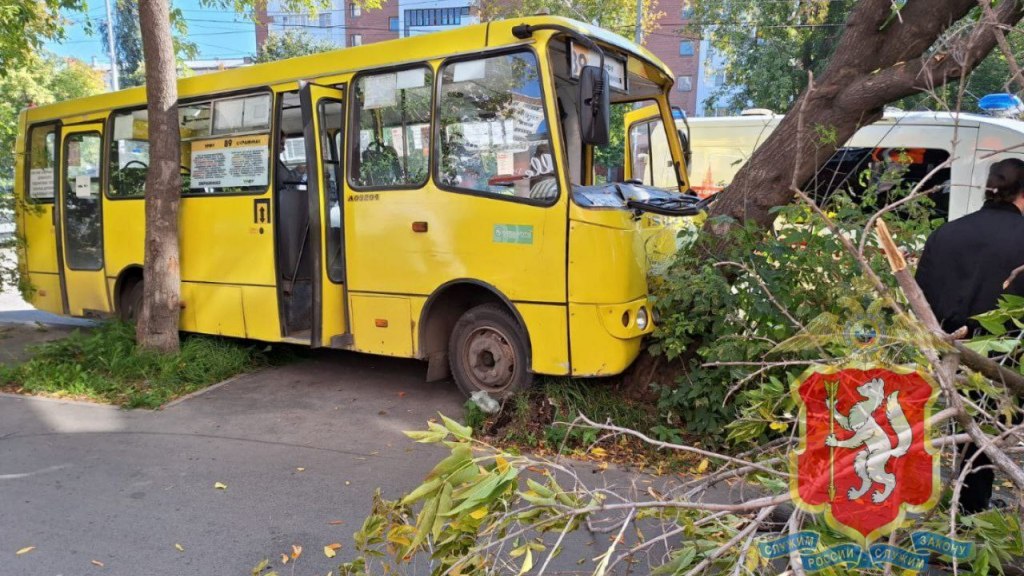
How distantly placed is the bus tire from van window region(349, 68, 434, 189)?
335 cm

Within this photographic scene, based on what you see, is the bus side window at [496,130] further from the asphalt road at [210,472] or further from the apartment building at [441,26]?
the apartment building at [441,26]

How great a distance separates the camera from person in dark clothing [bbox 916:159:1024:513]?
296 centimetres

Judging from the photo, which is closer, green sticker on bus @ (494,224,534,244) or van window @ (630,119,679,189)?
green sticker on bus @ (494,224,534,244)

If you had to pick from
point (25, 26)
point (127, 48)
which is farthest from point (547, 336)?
point (127, 48)

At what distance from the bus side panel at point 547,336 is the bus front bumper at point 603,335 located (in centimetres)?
6

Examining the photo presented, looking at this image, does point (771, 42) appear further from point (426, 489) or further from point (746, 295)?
point (426, 489)

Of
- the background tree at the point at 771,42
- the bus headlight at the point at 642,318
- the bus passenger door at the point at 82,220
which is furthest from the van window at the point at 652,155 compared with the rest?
the background tree at the point at 771,42

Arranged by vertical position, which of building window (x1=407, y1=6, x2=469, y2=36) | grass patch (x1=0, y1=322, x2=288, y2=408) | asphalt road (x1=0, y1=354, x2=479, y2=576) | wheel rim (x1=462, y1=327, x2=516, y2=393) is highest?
building window (x1=407, y1=6, x2=469, y2=36)

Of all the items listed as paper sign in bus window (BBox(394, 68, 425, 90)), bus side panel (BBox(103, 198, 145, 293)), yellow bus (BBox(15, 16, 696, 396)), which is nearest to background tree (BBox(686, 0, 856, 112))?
yellow bus (BBox(15, 16, 696, 396))

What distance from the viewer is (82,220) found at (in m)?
7.54

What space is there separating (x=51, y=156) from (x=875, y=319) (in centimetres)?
907

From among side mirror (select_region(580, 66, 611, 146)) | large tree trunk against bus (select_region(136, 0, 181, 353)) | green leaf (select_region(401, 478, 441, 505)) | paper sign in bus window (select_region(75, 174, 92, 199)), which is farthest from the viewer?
paper sign in bus window (select_region(75, 174, 92, 199))

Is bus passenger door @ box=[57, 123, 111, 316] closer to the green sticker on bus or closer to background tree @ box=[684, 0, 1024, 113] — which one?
the green sticker on bus

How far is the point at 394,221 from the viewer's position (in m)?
5.25
